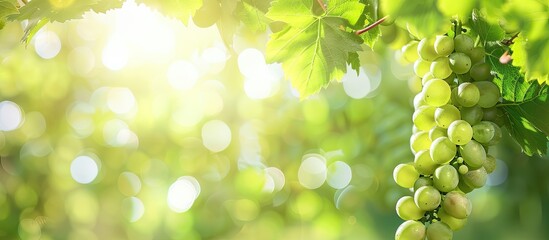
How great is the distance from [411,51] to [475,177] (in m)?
0.23

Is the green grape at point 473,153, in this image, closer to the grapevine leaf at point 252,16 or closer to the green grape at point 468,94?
the green grape at point 468,94

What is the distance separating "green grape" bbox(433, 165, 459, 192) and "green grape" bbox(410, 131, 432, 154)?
7 centimetres

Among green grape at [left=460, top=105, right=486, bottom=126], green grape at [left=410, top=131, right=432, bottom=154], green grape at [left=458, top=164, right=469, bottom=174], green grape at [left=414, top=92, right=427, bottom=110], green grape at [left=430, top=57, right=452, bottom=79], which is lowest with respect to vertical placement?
green grape at [left=410, top=131, right=432, bottom=154]

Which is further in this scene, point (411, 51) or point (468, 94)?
point (411, 51)

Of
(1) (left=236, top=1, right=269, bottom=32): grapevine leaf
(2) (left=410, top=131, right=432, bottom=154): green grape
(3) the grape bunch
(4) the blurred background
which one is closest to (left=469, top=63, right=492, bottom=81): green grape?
(3) the grape bunch

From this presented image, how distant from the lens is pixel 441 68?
3.22ft

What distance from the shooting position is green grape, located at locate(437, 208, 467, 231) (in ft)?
3.16

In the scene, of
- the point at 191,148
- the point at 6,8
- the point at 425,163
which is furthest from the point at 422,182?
the point at 191,148

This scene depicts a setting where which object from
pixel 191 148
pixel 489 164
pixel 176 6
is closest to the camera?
pixel 176 6

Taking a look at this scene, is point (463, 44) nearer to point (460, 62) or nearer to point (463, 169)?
point (460, 62)

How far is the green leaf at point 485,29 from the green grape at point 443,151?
0.48 ft

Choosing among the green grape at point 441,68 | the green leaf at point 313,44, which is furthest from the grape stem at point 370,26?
the green grape at point 441,68

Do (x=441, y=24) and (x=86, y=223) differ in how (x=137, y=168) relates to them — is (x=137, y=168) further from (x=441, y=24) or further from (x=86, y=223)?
(x=441, y=24)

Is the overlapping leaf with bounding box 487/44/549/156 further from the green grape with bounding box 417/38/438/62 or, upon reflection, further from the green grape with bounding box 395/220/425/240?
the green grape with bounding box 395/220/425/240
